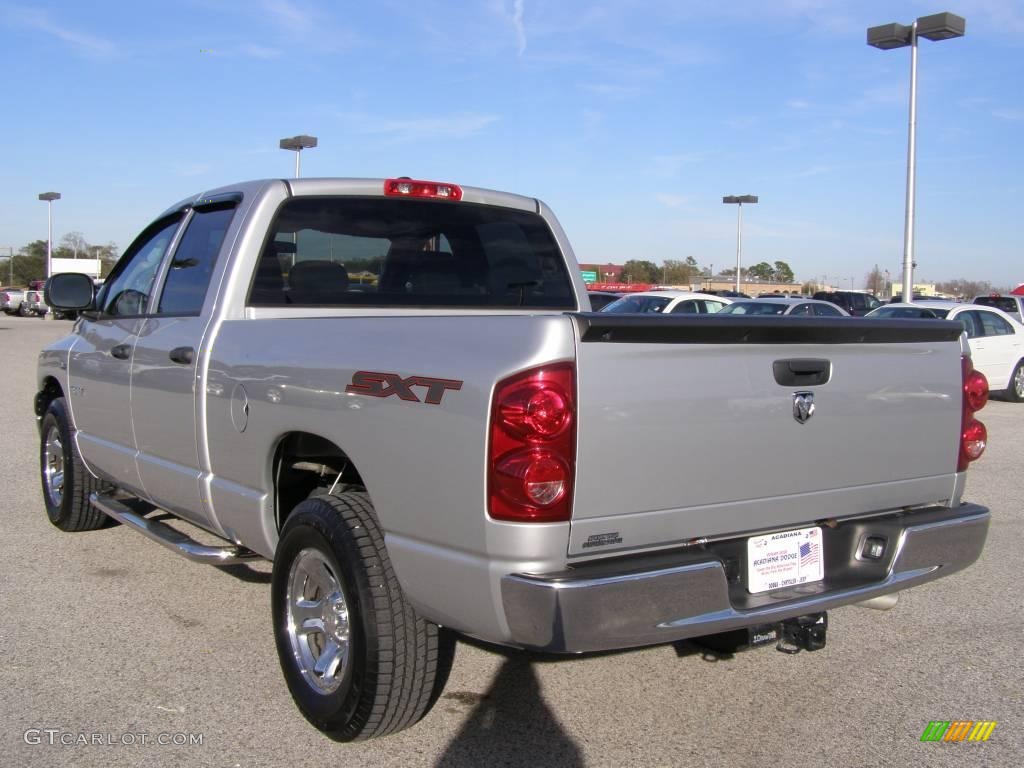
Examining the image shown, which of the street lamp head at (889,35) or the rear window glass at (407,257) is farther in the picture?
the street lamp head at (889,35)

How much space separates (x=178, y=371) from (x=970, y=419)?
331cm

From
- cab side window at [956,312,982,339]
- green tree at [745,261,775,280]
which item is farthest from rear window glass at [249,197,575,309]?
green tree at [745,261,775,280]

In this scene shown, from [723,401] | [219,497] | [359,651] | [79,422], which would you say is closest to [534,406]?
[723,401]

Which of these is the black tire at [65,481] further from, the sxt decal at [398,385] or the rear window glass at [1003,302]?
the rear window glass at [1003,302]

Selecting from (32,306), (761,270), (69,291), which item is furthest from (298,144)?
(761,270)

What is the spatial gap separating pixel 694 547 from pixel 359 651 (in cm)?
115

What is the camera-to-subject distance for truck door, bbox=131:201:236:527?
4.39 meters

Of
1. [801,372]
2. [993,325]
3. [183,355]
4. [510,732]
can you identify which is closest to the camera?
[801,372]

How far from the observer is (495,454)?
9.36 feet

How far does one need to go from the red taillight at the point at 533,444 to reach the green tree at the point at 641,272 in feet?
223

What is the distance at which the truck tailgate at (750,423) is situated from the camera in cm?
292

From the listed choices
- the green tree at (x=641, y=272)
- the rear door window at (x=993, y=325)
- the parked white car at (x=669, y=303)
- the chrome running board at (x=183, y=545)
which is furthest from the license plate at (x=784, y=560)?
the green tree at (x=641, y=272)

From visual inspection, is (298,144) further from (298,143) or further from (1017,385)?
(1017,385)

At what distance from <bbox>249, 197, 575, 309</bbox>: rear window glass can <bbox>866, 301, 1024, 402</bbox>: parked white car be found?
12.5m
